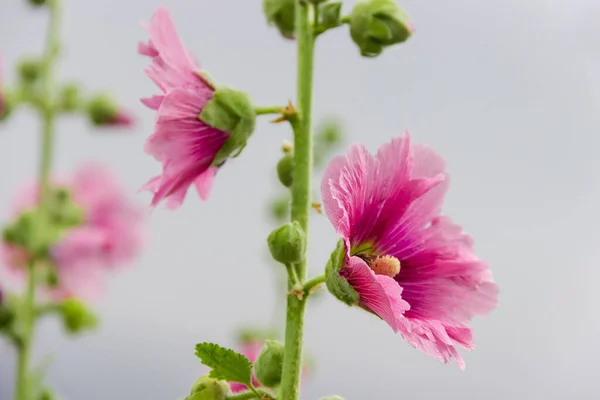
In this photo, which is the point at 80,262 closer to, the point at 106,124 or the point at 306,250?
the point at 106,124

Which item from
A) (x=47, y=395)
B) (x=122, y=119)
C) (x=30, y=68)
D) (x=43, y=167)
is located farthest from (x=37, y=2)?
(x=47, y=395)

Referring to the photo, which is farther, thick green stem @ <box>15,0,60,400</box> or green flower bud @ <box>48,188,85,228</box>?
green flower bud @ <box>48,188,85,228</box>

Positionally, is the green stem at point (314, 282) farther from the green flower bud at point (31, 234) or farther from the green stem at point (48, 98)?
the green stem at point (48, 98)

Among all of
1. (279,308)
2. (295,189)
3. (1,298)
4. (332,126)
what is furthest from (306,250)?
(332,126)

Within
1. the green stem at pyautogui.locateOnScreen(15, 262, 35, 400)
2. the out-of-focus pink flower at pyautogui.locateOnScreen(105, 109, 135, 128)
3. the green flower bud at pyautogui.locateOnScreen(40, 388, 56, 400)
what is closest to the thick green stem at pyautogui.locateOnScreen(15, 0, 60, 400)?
the green stem at pyautogui.locateOnScreen(15, 262, 35, 400)

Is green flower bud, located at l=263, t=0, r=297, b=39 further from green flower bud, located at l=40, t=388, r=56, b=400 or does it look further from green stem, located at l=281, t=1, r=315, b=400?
green flower bud, located at l=40, t=388, r=56, b=400

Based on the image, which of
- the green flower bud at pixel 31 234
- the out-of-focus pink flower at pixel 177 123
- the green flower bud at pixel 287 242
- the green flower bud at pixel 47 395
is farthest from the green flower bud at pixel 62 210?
the green flower bud at pixel 287 242

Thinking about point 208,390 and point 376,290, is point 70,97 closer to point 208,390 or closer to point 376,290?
point 208,390
